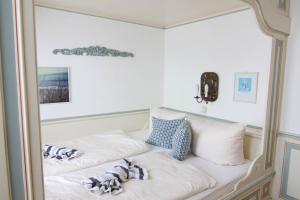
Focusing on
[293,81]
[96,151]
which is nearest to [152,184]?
[96,151]

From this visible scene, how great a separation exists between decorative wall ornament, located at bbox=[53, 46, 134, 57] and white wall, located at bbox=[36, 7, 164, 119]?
48 mm

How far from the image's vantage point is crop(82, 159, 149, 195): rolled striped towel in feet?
4.97

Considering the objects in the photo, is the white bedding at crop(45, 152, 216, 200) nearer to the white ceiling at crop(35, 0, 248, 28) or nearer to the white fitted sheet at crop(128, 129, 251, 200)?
the white fitted sheet at crop(128, 129, 251, 200)

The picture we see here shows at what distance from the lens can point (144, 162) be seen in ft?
6.52

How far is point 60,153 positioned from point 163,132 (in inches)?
42.7

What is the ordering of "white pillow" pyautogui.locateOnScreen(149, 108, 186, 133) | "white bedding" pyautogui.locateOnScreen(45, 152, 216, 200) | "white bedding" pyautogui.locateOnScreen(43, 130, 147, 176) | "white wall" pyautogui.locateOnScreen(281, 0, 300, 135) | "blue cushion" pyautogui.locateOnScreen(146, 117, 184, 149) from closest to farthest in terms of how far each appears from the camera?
"white bedding" pyautogui.locateOnScreen(45, 152, 216, 200) < "white bedding" pyautogui.locateOnScreen(43, 130, 147, 176) < "white wall" pyautogui.locateOnScreen(281, 0, 300, 135) < "blue cushion" pyautogui.locateOnScreen(146, 117, 184, 149) < "white pillow" pyautogui.locateOnScreen(149, 108, 186, 133)

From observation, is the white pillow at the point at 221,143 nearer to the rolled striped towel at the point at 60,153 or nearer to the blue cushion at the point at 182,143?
the blue cushion at the point at 182,143

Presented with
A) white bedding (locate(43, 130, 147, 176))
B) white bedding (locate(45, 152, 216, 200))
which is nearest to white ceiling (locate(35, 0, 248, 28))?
white bedding (locate(43, 130, 147, 176))

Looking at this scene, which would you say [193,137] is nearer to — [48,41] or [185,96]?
[185,96]

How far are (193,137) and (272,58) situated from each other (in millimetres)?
1052

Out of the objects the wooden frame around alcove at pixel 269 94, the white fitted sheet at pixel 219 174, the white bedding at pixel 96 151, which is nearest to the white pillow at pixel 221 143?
the white fitted sheet at pixel 219 174

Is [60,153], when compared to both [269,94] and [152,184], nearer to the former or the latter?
[152,184]

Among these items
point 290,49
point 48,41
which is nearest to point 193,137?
point 290,49

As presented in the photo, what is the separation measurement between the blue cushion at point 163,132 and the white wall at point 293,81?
1028 millimetres
